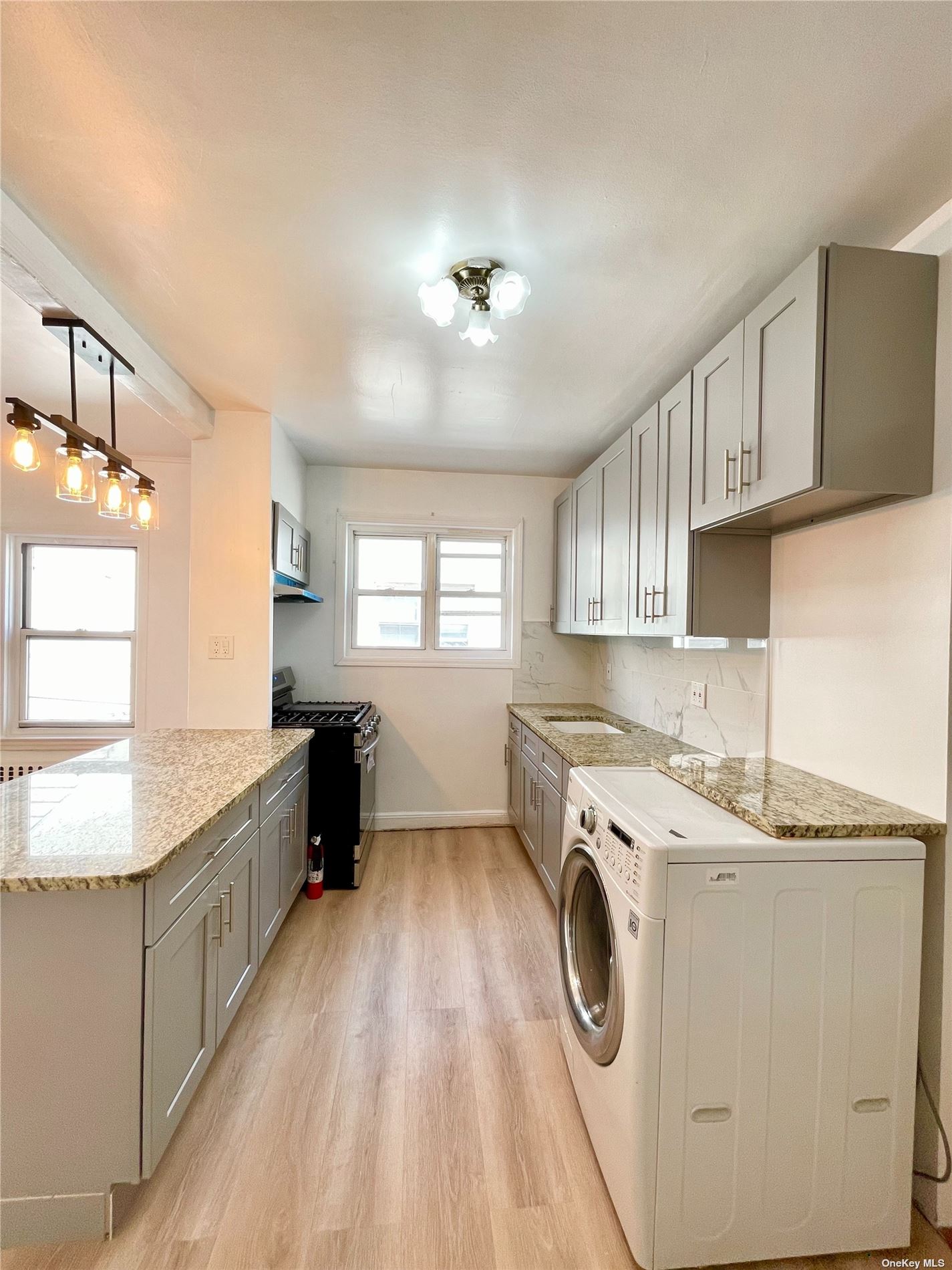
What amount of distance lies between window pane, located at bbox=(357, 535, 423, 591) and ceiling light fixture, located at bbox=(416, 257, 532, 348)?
2.32 meters

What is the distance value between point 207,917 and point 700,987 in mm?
1338

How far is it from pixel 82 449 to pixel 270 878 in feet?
5.74

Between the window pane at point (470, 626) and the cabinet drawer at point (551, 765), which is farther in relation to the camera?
the window pane at point (470, 626)

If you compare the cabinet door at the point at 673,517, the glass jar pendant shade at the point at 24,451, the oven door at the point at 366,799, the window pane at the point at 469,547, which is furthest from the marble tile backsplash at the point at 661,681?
the glass jar pendant shade at the point at 24,451

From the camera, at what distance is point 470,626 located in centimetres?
401

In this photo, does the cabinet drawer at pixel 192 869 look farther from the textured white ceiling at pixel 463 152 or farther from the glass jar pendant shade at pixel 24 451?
the textured white ceiling at pixel 463 152

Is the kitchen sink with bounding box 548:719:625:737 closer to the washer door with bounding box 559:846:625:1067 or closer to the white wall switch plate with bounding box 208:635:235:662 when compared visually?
the washer door with bounding box 559:846:625:1067

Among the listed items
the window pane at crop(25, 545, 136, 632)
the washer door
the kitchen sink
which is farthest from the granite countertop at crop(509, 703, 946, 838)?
the window pane at crop(25, 545, 136, 632)

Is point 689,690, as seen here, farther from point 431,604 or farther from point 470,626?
point 431,604

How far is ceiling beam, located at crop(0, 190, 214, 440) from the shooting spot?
1443 mm

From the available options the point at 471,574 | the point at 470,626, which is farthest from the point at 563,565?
the point at 470,626

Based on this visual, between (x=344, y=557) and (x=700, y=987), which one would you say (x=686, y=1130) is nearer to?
(x=700, y=987)

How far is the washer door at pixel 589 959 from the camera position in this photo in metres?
1.31

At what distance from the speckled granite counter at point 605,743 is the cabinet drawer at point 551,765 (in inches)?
1.9
